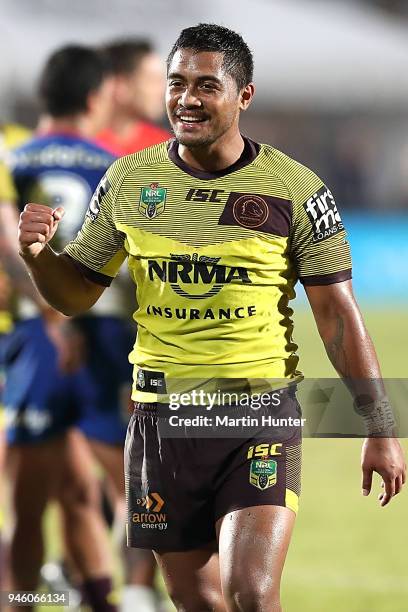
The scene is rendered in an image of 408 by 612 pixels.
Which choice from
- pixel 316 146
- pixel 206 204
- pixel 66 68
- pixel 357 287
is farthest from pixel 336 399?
pixel 316 146

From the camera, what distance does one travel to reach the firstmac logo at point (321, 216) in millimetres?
4285

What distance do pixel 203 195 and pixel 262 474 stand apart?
92cm

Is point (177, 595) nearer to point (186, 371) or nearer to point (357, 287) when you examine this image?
point (186, 371)

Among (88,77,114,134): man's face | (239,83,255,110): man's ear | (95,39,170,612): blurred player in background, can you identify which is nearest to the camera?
(239,83,255,110): man's ear

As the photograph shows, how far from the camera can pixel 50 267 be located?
443 cm

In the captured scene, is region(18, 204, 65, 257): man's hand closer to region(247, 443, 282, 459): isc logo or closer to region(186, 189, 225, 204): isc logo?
region(186, 189, 225, 204): isc logo

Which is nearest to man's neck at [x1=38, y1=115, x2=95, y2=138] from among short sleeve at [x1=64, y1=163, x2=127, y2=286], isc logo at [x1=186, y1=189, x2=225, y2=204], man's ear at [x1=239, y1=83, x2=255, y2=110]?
short sleeve at [x1=64, y1=163, x2=127, y2=286]

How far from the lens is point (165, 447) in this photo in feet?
14.2

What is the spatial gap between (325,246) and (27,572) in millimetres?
2561

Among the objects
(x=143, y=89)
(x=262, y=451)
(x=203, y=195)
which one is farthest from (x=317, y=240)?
(x=143, y=89)

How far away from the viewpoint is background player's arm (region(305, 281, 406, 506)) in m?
4.21

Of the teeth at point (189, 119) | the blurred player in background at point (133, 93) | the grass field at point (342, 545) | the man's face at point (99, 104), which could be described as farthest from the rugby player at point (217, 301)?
the blurred player in background at point (133, 93)

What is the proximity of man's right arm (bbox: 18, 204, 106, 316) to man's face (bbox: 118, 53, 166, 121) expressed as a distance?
3213 millimetres

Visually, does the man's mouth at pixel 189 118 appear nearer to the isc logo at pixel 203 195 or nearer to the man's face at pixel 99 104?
the isc logo at pixel 203 195
